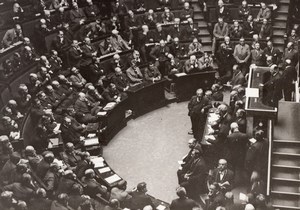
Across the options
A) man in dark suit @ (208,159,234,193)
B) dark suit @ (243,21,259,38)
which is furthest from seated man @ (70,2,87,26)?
man in dark suit @ (208,159,234,193)

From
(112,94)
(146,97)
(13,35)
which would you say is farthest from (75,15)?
(146,97)

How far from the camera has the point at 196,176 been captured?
11062mm

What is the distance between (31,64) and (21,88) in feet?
7.06

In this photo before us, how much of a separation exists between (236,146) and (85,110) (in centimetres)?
508

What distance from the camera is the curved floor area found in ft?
39.9

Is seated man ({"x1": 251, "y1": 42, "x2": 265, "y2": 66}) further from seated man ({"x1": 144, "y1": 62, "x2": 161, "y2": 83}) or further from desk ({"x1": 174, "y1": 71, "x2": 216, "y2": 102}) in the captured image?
seated man ({"x1": 144, "y1": 62, "x2": 161, "y2": 83})

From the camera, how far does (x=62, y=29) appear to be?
16.5m

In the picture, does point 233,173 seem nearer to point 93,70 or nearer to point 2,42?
point 93,70

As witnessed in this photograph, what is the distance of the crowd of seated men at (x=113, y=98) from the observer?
33.4ft

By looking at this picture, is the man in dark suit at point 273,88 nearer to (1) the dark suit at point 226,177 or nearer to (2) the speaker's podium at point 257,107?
(2) the speaker's podium at point 257,107

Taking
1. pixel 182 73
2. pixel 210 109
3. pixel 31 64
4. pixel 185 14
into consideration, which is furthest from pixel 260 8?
pixel 31 64

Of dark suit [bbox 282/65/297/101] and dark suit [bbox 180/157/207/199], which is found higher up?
dark suit [bbox 282/65/297/101]

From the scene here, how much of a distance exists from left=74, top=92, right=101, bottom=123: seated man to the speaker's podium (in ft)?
15.2

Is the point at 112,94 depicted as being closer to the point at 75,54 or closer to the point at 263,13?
the point at 75,54
